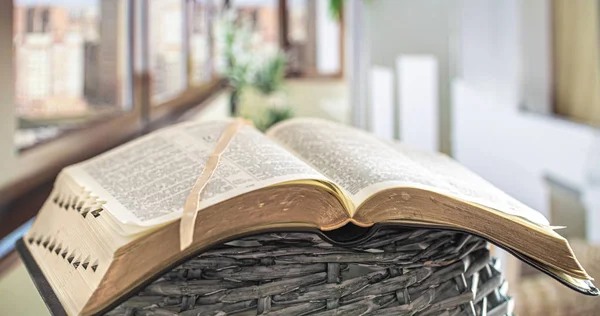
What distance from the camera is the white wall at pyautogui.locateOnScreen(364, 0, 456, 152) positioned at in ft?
9.56

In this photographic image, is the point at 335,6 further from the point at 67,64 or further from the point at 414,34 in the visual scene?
the point at 67,64

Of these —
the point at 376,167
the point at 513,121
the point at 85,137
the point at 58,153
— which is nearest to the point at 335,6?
the point at 513,121

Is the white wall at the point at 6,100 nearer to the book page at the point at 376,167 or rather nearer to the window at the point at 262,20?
the book page at the point at 376,167

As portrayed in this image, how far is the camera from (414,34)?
3.29m

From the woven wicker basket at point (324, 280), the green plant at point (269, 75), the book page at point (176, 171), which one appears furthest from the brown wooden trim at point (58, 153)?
the green plant at point (269, 75)

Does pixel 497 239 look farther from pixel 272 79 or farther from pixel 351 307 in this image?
pixel 272 79

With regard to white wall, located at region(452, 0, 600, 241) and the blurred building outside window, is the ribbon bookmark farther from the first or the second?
white wall, located at region(452, 0, 600, 241)

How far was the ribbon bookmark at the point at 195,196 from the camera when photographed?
12.9 inches

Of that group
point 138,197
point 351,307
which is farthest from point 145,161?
point 351,307

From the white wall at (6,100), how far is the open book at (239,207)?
1.05 ft

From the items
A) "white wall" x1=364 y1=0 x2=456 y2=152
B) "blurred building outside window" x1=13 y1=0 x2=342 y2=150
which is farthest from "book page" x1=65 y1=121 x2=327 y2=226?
"white wall" x1=364 y1=0 x2=456 y2=152

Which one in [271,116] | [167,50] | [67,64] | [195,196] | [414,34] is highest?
[414,34]

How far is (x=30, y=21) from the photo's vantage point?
0.98 metres

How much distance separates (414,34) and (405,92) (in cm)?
33
